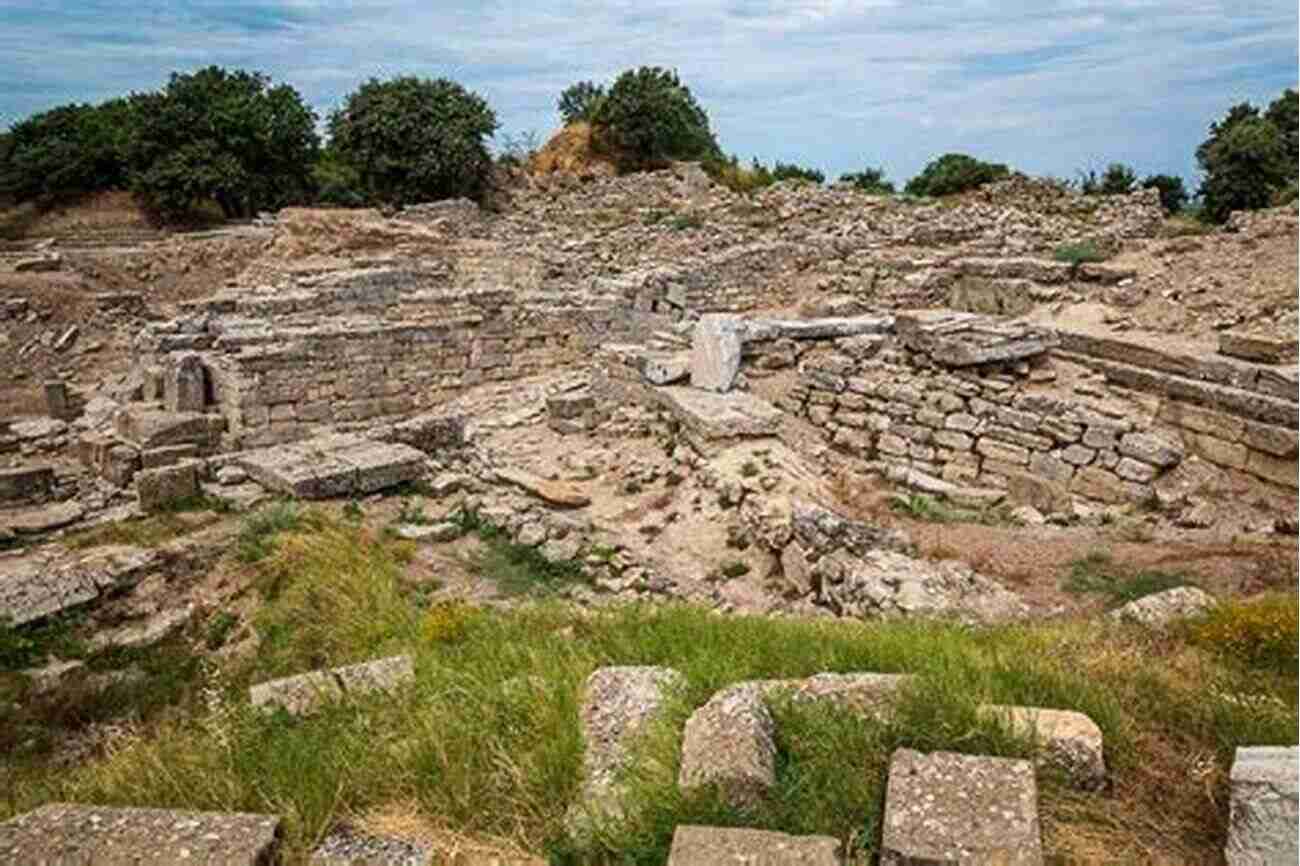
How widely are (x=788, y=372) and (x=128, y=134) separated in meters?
28.2

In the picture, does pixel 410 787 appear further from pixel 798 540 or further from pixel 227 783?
pixel 798 540

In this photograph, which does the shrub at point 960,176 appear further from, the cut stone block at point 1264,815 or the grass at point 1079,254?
the cut stone block at point 1264,815

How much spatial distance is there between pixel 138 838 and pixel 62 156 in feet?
111

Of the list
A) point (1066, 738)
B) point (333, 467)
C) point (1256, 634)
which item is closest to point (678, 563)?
point (333, 467)

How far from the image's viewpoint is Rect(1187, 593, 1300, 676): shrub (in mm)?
4461

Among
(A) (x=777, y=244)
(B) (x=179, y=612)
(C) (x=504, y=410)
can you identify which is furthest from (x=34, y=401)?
(A) (x=777, y=244)

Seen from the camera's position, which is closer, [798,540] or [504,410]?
[798,540]

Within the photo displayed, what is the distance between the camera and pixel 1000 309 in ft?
49.2

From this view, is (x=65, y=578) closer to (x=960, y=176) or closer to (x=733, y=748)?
(x=733, y=748)

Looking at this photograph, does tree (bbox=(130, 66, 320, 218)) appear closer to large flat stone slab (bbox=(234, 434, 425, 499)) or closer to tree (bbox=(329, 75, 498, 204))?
tree (bbox=(329, 75, 498, 204))

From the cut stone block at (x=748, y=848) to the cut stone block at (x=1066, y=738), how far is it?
883 mm

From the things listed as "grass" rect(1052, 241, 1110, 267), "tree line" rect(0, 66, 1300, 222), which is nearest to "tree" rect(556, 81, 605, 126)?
"tree line" rect(0, 66, 1300, 222)

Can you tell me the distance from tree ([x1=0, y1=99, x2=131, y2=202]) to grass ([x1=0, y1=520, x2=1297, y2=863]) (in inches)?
1242

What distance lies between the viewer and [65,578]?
24.6ft
